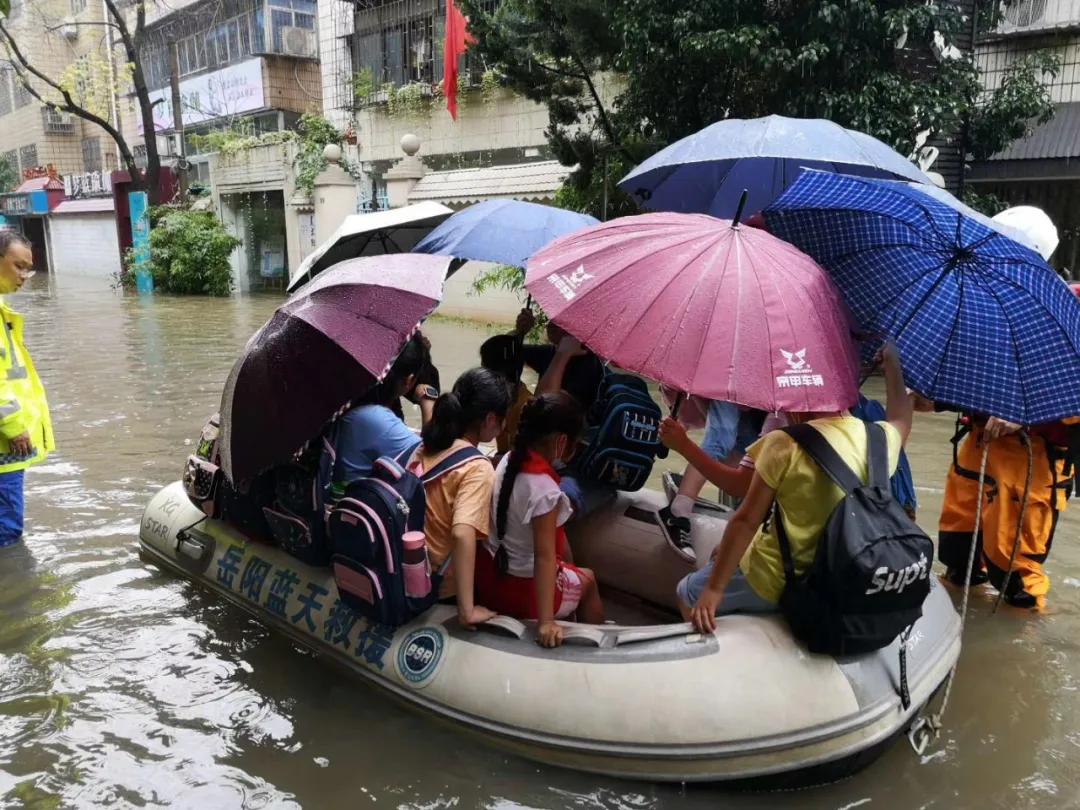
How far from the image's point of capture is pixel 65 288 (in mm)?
23938

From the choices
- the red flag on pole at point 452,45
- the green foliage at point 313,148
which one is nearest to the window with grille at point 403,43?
the red flag on pole at point 452,45

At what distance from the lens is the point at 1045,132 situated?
989 centimetres

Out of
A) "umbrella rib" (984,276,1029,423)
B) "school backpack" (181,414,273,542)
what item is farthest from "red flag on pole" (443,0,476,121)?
"umbrella rib" (984,276,1029,423)

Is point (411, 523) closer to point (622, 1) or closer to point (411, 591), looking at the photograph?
point (411, 591)

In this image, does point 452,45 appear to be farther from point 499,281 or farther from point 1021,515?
point 1021,515

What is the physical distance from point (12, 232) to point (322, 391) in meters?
2.55

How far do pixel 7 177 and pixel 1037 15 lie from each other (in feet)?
115

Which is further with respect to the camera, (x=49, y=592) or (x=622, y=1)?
(x=622, y=1)

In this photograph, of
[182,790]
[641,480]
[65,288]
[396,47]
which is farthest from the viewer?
[65,288]

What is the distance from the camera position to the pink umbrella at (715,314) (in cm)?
251

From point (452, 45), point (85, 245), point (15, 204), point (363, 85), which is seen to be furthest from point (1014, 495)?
point (15, 204)

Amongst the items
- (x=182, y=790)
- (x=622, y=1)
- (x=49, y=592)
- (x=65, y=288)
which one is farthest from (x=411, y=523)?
(x=65, y=288)

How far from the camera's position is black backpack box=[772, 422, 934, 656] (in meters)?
2.66

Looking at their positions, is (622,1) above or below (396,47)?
below
